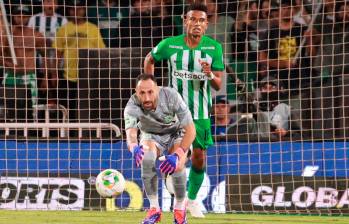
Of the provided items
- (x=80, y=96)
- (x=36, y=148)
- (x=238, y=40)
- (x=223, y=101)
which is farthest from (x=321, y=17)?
(x=36, y=148)

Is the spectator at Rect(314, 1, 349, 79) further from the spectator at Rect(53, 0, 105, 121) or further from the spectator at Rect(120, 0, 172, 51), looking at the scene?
A: the spectator at Rect(53, 0, 105, 121)

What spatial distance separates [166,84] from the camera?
52.4 feet

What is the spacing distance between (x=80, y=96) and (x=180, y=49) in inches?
157

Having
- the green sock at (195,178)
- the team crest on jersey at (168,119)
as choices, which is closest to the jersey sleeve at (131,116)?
the team crest on jersey at (168,119)

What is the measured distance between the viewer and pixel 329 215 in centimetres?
1409

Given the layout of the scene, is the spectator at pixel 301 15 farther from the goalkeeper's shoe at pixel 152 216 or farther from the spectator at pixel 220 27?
the goalkeeper's shoe at pixel 152 216

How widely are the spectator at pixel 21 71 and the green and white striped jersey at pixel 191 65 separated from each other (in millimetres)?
4109

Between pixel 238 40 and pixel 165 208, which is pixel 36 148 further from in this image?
pixel 238 40

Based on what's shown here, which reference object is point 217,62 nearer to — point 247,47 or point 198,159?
point 198,159

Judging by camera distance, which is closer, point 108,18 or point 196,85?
point 196,85

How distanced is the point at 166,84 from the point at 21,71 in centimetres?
248

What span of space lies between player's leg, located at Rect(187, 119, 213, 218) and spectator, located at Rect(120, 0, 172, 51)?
4.01 meters

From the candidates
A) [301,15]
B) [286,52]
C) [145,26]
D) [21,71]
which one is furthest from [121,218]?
A: [301,15]

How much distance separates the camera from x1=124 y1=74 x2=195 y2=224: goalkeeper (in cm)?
1030
